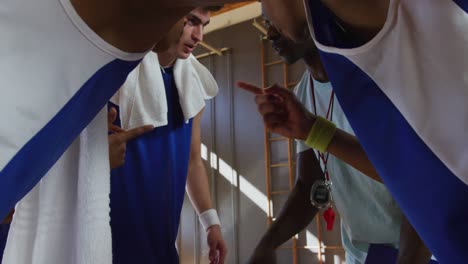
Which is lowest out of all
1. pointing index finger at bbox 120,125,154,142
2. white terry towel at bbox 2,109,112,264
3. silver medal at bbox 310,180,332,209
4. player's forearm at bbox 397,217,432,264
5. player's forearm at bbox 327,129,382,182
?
player's forearm at bbox 397,217,432,264

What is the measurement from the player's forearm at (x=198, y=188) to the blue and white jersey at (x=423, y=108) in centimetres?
113

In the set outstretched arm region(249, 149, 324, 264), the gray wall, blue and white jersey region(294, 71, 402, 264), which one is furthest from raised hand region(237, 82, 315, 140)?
the gray wall

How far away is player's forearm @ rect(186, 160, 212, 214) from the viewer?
5.39 feet

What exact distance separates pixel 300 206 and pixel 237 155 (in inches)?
180

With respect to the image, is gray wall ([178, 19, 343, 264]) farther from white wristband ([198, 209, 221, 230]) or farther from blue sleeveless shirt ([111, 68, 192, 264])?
blue sleeveless shirt ([111, 68, 192, 264])

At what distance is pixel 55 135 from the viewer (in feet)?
1.93

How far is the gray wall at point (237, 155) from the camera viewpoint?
18.8ft

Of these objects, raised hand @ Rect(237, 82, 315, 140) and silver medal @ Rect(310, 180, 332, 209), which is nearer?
raised hand @ Rect(237, 82, 315, 140)

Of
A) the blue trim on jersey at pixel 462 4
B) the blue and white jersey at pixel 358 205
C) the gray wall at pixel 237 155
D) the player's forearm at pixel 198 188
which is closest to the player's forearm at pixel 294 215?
the blue and white jersey at pixel 358 205

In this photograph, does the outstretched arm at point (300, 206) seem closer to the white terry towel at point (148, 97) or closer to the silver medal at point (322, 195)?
the silver medal at point (322, 195)

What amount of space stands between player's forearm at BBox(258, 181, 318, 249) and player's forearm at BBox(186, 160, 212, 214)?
11.8 inches

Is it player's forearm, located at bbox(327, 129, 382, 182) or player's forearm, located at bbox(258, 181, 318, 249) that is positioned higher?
player's forearm, located at bbox(327, 129, 382, 182)

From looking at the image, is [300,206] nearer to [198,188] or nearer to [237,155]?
[198,188]

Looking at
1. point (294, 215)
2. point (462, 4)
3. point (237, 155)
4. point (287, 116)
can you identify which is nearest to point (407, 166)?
point (462, 4)
